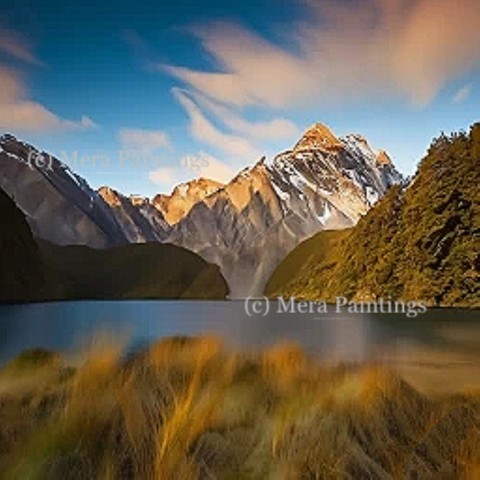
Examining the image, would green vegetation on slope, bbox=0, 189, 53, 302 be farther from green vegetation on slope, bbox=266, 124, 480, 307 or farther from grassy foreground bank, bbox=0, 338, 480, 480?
grassy foreground bank, bbox=0, 338, 480, 480

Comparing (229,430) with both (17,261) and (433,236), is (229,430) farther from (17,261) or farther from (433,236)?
(17,261)

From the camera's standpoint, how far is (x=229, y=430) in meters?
6.52

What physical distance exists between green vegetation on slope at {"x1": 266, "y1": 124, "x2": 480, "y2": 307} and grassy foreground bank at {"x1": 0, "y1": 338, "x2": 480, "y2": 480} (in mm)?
89169

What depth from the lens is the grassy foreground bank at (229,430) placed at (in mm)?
4898

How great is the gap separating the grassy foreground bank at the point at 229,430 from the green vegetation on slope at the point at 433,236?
293 ft

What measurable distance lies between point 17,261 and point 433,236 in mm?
123595

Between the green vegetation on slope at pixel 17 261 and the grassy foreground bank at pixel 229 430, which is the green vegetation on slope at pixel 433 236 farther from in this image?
the green vegetation on slope at pixel 17 261

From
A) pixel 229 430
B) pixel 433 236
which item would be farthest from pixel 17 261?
pixel 229 430

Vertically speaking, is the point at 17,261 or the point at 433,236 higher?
the point at 17,261

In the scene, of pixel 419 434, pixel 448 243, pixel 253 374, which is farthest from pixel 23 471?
pixel 448 243

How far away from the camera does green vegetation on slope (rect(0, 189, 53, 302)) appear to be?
163 metres

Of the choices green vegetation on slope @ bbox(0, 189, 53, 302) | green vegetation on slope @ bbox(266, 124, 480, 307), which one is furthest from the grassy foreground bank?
green vegetation on slope @ bbox(0, 189, 53, 302)

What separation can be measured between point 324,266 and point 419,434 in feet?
533

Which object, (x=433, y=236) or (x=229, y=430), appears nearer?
(x=229, y=430)
